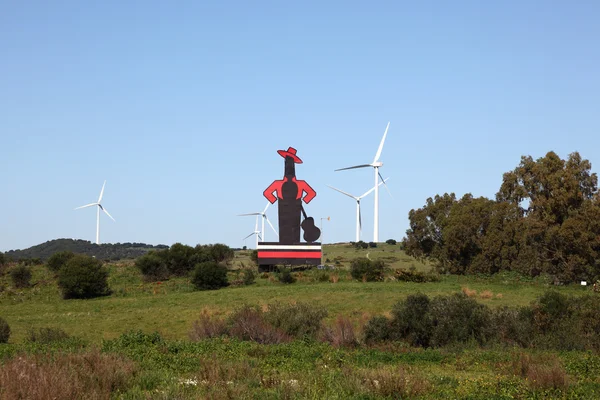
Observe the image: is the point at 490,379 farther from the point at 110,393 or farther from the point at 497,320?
the point at 497,320

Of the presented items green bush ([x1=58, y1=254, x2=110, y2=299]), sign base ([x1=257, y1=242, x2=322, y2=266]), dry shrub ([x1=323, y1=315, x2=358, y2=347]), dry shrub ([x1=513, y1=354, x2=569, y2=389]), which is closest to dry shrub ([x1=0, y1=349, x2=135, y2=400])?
dry shrub ([x1=513, y1=354, x2=569, y2=389])

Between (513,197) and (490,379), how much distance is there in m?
61.9

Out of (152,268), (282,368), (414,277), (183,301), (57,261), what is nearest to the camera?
(282,368)

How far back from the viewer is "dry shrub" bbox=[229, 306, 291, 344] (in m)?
28.3

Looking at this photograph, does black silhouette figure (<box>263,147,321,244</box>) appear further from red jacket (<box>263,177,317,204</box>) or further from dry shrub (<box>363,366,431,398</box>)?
dry shrub (<box>363,366,431,398</box>)

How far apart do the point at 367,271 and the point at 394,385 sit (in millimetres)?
45784

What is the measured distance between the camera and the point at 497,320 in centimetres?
2977

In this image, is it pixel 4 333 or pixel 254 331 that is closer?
pixel 254 331

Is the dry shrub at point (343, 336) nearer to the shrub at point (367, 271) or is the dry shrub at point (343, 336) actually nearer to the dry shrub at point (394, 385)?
the dry shrub at point (394, 385)

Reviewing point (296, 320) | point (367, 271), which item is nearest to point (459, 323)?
point (296, 320)

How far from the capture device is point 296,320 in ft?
103

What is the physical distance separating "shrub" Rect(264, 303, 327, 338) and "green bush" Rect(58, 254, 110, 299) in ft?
99.9

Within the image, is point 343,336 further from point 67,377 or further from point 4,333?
point 4,333

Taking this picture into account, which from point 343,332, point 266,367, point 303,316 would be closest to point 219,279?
point 303,316
